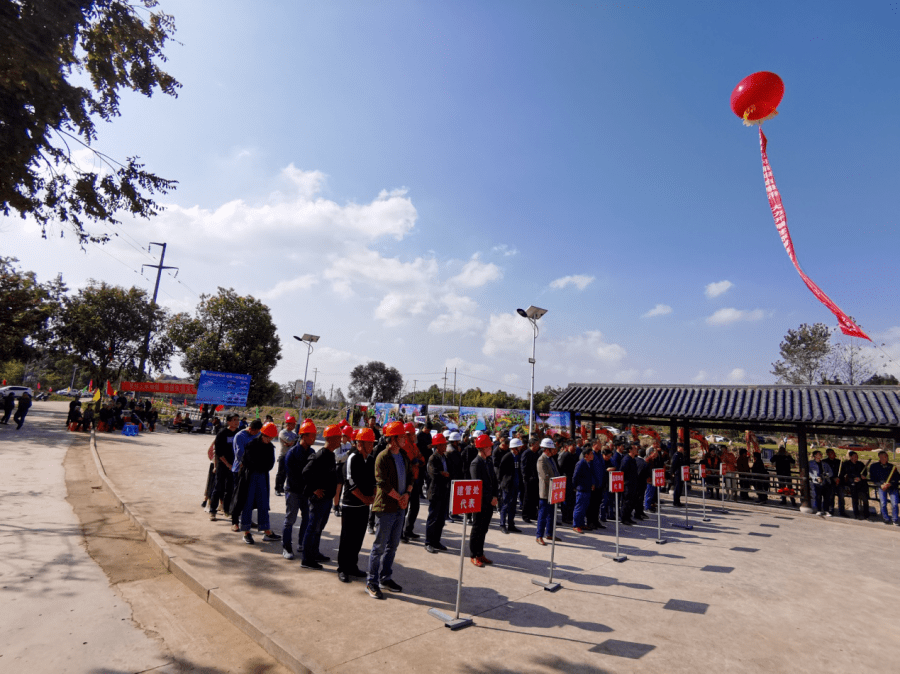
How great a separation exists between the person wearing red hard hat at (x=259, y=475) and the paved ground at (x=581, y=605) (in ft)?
1.57

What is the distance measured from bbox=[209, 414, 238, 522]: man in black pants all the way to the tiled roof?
12.1 metres

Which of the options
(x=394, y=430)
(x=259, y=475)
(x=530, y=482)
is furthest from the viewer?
(x=530, y=482)

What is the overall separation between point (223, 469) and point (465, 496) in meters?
5.69

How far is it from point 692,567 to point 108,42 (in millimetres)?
12862

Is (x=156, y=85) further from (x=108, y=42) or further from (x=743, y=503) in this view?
(x=743, y=503)

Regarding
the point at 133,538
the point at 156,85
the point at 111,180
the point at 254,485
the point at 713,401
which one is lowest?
the point at 133,538

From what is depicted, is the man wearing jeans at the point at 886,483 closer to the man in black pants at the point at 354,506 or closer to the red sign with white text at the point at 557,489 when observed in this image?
the red sign with white text at the point at 557,489

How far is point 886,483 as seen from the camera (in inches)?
483

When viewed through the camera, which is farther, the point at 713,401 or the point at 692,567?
the point at 713,401

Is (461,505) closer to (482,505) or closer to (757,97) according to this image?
(482,505)

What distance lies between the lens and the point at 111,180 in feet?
26.0

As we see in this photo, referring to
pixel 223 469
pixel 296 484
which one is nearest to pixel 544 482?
pixel 296 484

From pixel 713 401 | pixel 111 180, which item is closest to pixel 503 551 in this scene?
pixel 111 180

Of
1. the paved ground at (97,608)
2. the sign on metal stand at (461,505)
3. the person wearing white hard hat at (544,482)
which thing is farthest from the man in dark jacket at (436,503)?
the paved ground at (97,608)
